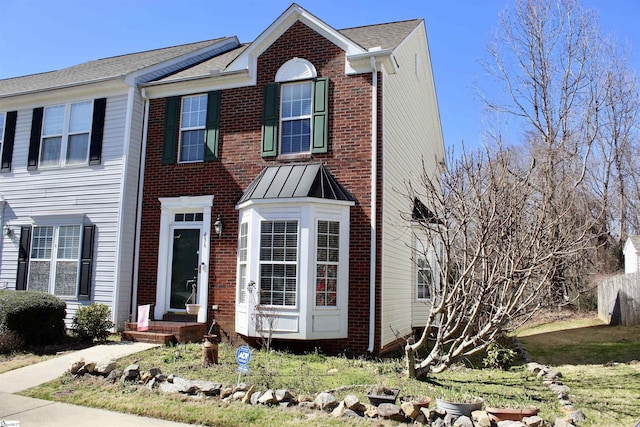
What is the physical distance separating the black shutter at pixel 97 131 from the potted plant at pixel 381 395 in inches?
376

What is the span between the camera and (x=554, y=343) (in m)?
13.4

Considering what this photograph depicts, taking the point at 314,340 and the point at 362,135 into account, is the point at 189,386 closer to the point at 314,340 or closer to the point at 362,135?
the point at 314,340

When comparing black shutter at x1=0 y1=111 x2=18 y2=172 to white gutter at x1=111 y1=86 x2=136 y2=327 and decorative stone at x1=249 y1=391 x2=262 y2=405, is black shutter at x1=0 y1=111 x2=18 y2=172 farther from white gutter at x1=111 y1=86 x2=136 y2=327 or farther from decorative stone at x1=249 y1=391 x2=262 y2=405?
decorative stone at x1=249 y1=391 x2=262 y2=405

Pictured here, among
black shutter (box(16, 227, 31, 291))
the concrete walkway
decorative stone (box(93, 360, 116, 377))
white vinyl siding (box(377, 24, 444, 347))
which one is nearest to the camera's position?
the concrete walkway

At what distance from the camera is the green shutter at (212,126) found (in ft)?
39.2

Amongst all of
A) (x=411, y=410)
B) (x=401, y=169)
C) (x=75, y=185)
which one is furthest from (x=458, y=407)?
(x=75, y=185)

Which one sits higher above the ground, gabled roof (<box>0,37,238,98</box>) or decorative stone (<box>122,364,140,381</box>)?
gabled roof (<box>0,37,238,98</box>)

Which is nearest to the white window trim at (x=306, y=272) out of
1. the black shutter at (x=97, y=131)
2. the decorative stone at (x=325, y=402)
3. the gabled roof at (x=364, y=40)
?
the decorative stone at (x=325, y=402)

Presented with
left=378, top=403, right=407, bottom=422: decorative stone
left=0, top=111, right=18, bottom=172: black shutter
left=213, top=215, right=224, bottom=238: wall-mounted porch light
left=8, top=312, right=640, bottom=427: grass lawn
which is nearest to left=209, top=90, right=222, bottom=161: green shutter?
left=213, top=215, right=224, bottom=238: wall-mounted porch light

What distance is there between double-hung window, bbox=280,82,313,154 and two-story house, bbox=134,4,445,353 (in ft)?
0.08

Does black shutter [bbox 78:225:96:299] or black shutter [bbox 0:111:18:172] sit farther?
black shutter [bbox 0:111:18:172]

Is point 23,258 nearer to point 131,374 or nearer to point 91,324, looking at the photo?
point 91,324

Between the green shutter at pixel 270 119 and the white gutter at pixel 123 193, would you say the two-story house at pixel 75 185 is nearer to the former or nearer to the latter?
the white gutter at pixel 123 193

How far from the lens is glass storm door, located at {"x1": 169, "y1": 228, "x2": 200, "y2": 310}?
11922 millimetres
